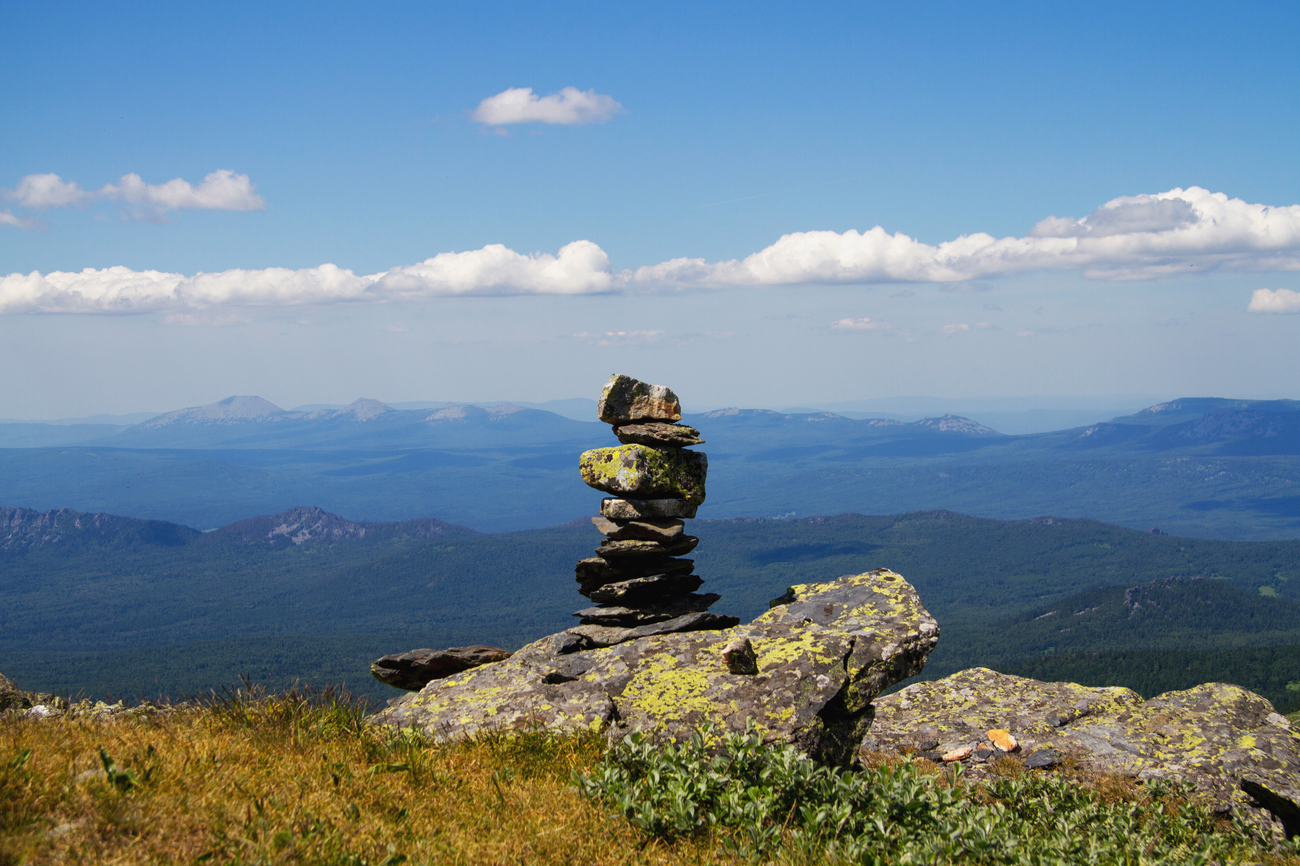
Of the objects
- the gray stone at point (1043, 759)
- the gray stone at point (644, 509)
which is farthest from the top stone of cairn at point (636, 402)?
the gray stone at point (1043, 759)

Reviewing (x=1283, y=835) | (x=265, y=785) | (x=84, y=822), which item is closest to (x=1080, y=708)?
(x=1283, y=835)

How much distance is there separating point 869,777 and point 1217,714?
1399 cm

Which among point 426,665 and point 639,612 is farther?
point 639,612

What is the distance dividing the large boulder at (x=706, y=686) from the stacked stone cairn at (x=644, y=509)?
510 cm

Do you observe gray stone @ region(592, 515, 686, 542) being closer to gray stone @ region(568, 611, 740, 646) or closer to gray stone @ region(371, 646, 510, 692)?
gray stone @ region(568, 611, 740, 646)

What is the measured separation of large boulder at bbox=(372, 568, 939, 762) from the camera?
496 inches

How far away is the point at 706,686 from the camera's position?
43.6 feet

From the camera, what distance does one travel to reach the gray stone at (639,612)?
20.3 metres

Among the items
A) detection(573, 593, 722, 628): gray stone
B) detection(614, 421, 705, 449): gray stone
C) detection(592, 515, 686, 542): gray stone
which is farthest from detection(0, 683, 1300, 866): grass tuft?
detection(614, 421, 705, 449): gray stone

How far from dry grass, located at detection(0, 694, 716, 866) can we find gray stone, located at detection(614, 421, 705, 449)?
40.6ft

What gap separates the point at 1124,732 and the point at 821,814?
14.2 m

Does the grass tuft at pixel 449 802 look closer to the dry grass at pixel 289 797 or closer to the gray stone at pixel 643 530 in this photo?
the dry grass at pixel 289 797

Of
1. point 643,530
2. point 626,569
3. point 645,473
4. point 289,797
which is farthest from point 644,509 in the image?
point 289,797

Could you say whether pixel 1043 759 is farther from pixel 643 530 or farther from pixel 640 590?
pixel 643 530
